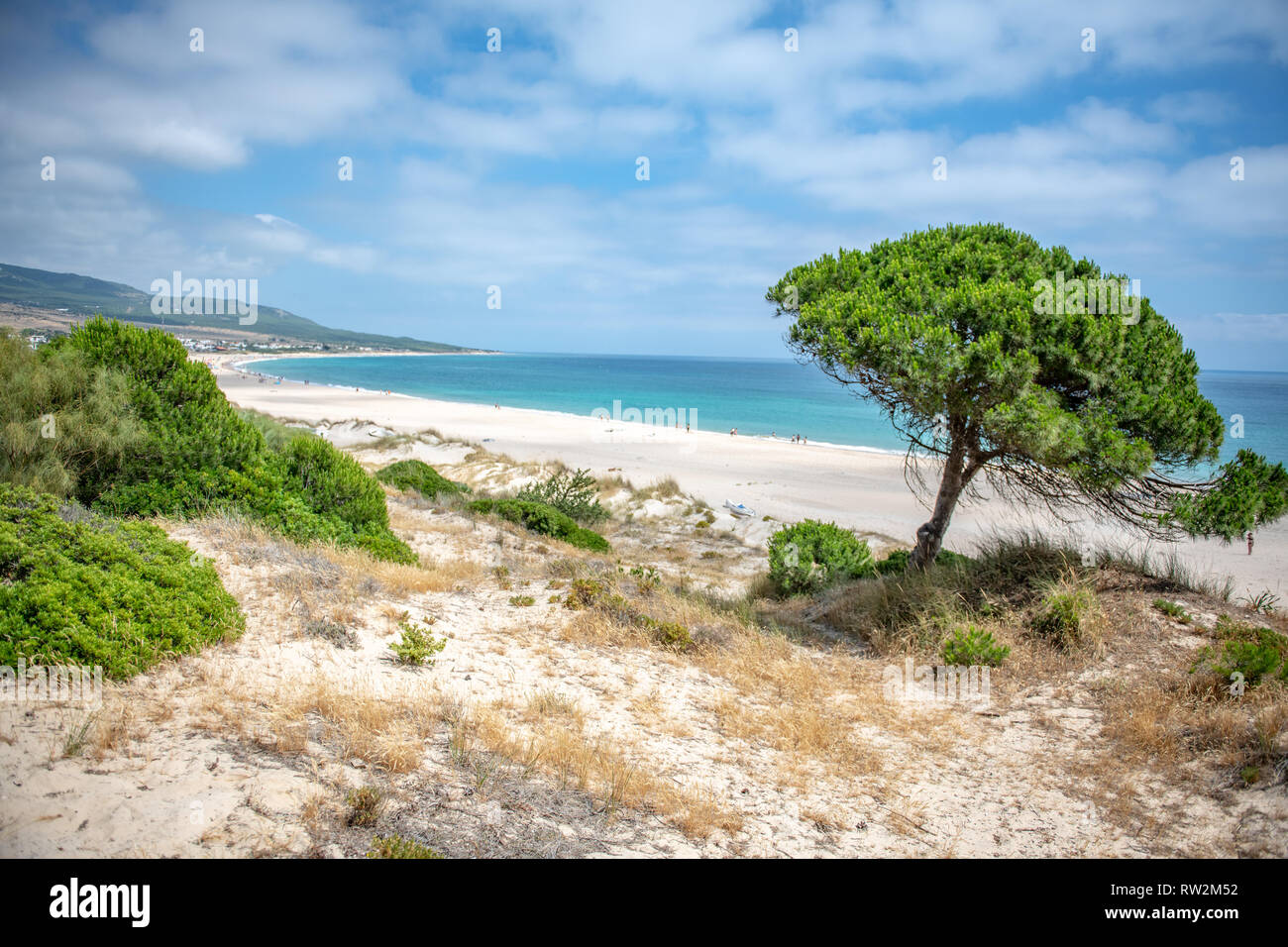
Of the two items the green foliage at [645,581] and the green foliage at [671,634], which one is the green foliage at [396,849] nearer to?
the green foliage at [671,634]

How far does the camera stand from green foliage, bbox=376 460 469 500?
649 inches

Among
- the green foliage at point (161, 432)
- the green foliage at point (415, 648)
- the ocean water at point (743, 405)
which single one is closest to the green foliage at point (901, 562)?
the green foliage at point (415, 648)

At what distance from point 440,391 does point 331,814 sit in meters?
83.5

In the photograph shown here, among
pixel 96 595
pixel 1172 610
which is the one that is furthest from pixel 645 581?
pixel 96 595

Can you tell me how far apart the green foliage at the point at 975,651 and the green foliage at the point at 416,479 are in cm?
1242

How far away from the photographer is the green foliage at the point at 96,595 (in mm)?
4383

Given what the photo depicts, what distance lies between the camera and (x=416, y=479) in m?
16.8

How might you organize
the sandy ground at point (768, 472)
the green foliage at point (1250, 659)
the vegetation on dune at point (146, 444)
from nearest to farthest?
the green foliage at point (1250, 659) < the vegetation on dune at point (146, 444) < the sandy ground at point (768, 472)

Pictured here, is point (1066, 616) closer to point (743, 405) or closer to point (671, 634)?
point (671, 634)

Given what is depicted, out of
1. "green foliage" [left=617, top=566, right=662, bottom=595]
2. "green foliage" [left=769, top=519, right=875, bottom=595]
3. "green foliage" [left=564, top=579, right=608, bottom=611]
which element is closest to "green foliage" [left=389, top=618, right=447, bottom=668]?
"green foliage" [left=564, top=579, right=608, bottom=611]

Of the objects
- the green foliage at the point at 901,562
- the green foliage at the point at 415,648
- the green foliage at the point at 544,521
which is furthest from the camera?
the green foliage at the point at 544,521

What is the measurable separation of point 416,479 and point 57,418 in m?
9.03

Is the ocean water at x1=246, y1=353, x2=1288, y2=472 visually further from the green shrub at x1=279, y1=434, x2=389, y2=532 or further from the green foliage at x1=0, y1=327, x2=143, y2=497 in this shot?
the green foliage at x1=0, y1=327, x2=143, y2=497
